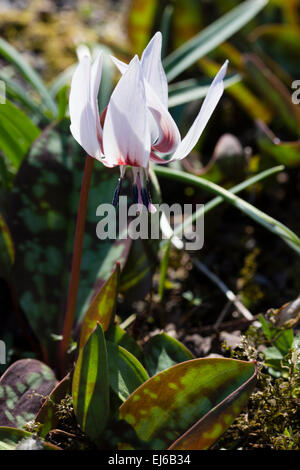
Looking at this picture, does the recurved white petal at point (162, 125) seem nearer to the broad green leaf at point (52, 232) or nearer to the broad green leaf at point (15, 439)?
the broad green leaf at point (52, 232)

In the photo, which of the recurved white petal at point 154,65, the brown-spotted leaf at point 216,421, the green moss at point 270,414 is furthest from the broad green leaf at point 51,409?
the recurved white petal at point 154,65

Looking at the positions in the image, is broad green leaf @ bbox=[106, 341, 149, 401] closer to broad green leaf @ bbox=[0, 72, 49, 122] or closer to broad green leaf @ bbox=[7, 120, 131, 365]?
broad green leaf @ bbox=[7, 120, 131, 365]

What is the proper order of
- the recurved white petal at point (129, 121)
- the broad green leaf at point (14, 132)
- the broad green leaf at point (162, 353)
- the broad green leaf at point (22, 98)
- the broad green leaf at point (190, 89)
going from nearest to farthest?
1. the recurved white petal at point (129, 121)
2. the broad green leaf at point (162, 353)
3. the broad green leaf at point (14, 132)
4. the broad green leaf at point (22, 98)
5. the broad green leaf at point (190, 89)

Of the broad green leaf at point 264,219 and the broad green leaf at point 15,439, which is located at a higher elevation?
the broad green leaf at point 264,219

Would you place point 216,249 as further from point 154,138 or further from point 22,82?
point 22,82

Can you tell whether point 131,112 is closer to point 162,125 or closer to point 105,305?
point 162,125

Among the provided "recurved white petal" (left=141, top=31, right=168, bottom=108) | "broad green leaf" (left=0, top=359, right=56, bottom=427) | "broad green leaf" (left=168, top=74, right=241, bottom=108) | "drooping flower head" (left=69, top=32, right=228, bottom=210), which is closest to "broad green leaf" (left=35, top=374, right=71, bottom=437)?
"broad green leaf" (left=0, top=359, right=56, bottom=427)
